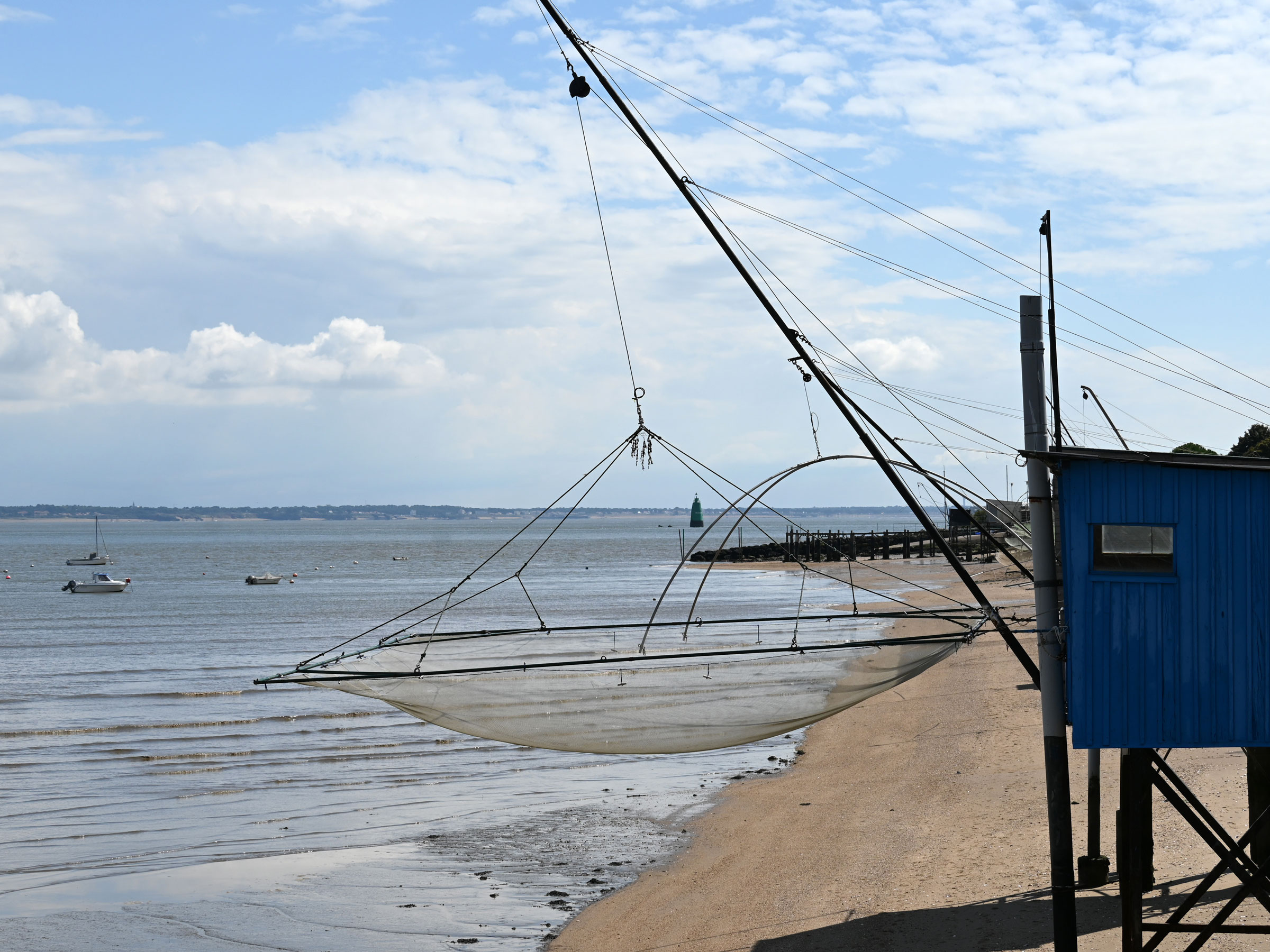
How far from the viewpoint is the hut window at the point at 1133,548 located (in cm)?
682

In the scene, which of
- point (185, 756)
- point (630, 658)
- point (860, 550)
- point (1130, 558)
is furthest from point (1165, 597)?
point (860, 550)

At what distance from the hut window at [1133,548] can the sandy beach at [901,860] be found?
3.14 metres

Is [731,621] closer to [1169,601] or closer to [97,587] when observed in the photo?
[1169,601]

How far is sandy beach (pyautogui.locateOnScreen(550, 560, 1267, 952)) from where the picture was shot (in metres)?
8.99

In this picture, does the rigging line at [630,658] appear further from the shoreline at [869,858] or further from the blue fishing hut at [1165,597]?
the shoreline at [869,858]

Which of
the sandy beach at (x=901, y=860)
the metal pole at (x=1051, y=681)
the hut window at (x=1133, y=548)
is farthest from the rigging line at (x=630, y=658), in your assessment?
the sandy beach at (x=901, y=860)

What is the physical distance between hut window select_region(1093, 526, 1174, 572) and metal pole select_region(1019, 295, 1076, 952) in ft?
1.07

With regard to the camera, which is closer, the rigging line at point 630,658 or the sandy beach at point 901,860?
the rigging line at point 630,658

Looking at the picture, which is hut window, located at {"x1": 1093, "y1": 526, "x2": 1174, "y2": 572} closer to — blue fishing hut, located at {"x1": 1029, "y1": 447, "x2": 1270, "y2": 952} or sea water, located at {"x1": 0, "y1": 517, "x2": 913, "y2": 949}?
blue fishing hut, located at {"x1": 1029, "y1": 447, "x2": 1270, "y2": 952}

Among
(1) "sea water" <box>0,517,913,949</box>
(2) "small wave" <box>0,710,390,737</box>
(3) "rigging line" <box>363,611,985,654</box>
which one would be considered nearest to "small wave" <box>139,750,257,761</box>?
(1) "sea water" <box>0,517,913,949</box>

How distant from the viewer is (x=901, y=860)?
36.7 ft

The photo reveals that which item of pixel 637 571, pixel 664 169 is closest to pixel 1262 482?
pixel 664 169

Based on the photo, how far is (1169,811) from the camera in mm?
11445

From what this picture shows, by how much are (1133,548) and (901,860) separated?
5.52 meters
